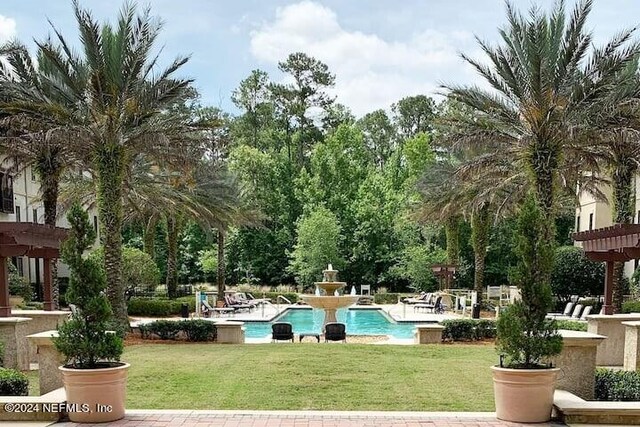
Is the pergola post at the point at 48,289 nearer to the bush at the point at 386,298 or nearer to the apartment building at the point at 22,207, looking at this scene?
the apartment building at the point at 22,207

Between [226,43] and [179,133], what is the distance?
7.51m

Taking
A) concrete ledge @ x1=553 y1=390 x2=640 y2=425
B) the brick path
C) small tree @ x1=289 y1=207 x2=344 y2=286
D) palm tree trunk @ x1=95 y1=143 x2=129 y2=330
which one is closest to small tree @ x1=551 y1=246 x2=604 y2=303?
small tree @ x1=289 y1=207 x2=344 y2=286

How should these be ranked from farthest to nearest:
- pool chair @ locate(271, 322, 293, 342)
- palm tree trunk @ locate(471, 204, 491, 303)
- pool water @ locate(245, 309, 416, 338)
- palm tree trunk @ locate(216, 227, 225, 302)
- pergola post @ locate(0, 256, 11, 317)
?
1. palm tree trunk @ locate(216, 227, 225, 302)
2. palm tree trunk @ locate(471, 204, 491, 303)
3. pool water @ locate(245, 309, 416, 338)
4. pool chair @ locate(271, 322, 293, 342)
5. pergola post @ locate(0, 256, 11, 317)

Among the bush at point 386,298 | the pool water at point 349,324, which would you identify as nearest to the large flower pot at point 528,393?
the pool water at point 349,324

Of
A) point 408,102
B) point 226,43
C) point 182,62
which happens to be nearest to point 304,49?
point 408,102

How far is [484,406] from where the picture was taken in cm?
738

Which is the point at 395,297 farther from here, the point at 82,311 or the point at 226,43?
the point at 82,311

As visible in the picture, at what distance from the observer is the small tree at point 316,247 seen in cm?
3500

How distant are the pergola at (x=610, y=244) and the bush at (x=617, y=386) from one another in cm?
472

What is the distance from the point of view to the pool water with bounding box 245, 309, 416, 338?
65.2 feet

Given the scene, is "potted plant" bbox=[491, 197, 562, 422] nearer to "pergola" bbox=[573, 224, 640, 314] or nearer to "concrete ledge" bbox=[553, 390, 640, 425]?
"concrete ledge" bbox=[553, 390, 640, 425]

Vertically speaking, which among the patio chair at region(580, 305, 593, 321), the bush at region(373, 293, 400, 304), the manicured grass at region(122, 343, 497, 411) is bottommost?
the bush at region(373, 293, 400, 304)

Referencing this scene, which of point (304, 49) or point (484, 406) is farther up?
point (304, 49)

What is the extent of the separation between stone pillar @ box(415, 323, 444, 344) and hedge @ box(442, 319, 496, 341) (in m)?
0.33
